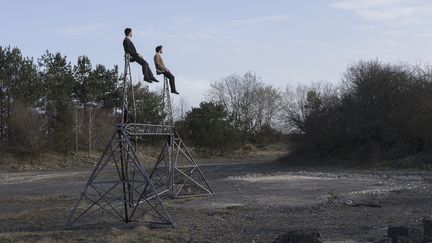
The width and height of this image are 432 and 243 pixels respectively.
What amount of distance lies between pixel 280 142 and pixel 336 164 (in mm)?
37720

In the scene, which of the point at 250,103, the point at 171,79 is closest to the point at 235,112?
the point at 250,103

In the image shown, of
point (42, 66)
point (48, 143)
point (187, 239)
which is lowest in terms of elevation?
point (187, 239)

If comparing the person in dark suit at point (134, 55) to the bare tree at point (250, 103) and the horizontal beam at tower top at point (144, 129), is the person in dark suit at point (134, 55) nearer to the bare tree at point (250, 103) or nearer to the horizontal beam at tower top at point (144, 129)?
the horizontal beam at tower top at point (144, 129)

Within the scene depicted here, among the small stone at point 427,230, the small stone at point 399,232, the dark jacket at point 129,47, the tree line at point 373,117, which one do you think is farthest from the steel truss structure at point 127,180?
the tree line at point 373,117

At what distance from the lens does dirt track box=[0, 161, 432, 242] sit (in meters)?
13.5

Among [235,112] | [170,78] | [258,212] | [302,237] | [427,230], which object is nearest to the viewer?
[302,237]

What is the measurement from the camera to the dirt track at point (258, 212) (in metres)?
13.5

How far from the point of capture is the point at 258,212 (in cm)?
1736

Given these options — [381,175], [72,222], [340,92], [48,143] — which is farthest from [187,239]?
[48,143]

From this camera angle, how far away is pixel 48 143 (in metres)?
56.9

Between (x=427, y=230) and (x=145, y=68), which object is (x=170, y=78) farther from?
(x=427, y=230)

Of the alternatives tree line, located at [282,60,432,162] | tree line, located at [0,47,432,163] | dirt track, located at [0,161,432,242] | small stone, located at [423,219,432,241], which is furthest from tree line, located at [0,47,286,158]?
small stone, located at [423,219,432,241]

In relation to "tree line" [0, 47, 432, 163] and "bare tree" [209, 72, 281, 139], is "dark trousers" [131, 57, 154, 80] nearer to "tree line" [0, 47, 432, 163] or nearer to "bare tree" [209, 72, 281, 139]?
"tree line" [0, 47, 432, 163]

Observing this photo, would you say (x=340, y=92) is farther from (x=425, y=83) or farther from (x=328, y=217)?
(x=328, y=217)
